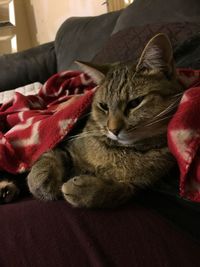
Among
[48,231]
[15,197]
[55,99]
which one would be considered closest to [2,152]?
[15,197]

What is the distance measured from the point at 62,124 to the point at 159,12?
788 millimetres

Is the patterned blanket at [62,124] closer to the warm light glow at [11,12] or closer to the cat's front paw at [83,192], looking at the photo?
the cat's front paw at [83,192]

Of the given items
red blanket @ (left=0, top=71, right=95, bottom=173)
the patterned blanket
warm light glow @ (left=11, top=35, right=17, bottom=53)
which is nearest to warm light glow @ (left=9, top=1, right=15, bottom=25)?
warm light glow @ (left=11, top=35, right=17, bottom=53)

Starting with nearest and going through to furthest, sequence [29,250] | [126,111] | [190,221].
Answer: [29,250] → [190,221] → [126,111]

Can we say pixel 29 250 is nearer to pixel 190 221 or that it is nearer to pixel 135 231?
pixel 135 231

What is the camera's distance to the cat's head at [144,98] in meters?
0.84

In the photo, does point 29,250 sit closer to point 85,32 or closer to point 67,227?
point 67,227

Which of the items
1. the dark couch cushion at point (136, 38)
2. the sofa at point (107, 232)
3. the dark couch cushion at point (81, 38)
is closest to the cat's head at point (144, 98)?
the sofa at point (107, 232)

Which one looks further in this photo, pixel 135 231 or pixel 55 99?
pixel 55 99

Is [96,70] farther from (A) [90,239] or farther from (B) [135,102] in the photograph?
(A) [90,239]

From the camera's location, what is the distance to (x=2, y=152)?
3.12 feet

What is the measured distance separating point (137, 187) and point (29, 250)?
276 mm

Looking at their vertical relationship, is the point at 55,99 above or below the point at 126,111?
below

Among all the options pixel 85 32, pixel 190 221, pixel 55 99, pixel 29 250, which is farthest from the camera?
pixel 85 32
